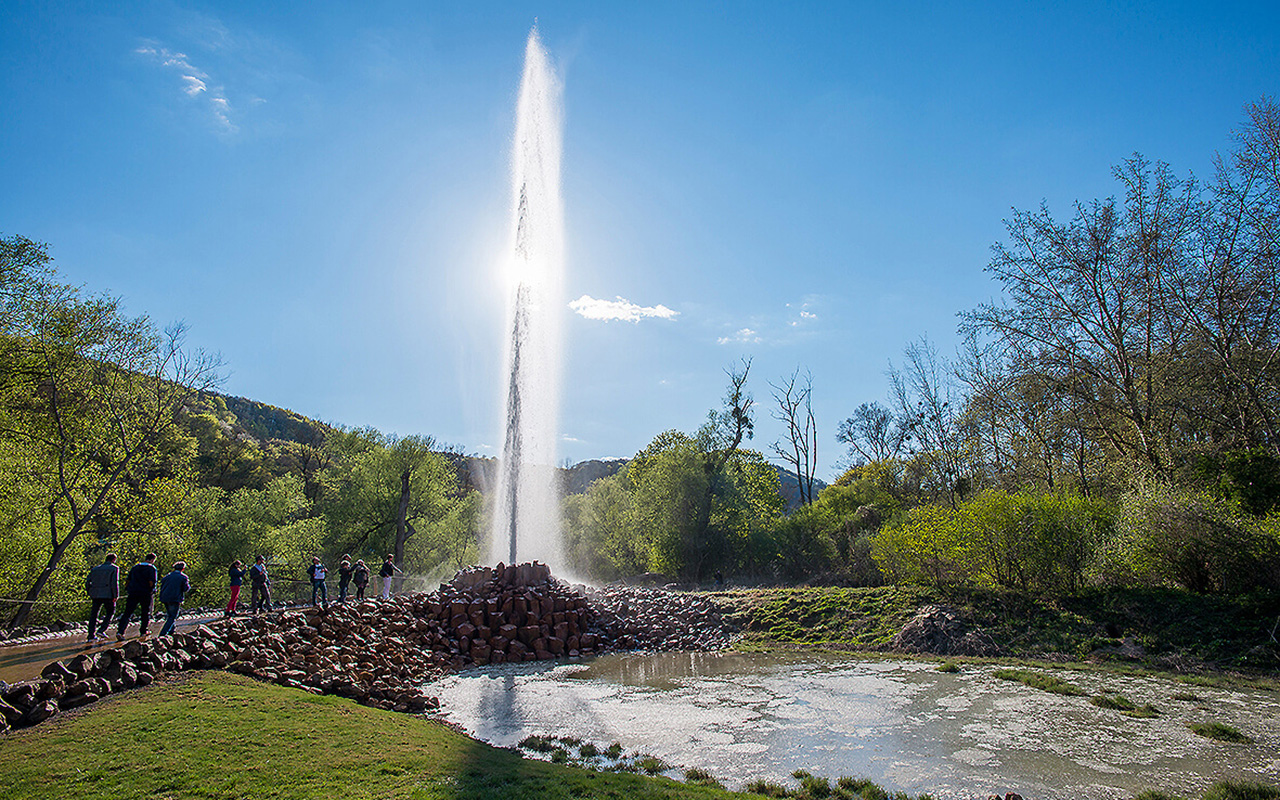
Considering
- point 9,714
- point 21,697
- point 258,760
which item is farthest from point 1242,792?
point 21,697

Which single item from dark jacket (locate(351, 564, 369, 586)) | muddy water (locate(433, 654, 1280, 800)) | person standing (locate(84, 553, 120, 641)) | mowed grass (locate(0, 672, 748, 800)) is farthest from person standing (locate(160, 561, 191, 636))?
dark jacket (locate(351, 564, 369, 586))

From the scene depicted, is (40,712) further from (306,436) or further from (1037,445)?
(306,436)

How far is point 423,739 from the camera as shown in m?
7.99

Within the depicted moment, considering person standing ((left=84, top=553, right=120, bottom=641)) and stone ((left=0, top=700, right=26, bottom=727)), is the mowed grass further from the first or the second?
person standing ((left=84, top=553, right=120, bottom=641))

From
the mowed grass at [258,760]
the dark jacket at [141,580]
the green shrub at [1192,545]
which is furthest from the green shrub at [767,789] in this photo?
the green shrub at [1192,545]

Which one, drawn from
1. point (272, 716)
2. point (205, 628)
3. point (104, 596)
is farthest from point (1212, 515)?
point (104, 596)

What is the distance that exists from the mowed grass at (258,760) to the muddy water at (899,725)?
6.27 ft

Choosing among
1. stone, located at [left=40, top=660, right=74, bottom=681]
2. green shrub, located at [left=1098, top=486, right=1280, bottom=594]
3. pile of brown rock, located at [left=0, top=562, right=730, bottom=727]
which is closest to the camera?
stone, located at [left=40, top=660, right=74, bottom=681]

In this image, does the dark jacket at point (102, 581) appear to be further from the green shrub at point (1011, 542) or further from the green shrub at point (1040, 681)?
the green shrub at point (1011, 542)

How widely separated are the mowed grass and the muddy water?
191 cm

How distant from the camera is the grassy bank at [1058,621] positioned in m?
12.9

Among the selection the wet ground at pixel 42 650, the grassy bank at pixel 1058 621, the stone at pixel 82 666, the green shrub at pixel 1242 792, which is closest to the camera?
the green shrub at pixel 1242 792

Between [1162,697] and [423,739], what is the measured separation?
42.7ft

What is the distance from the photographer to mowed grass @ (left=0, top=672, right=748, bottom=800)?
561 cm
